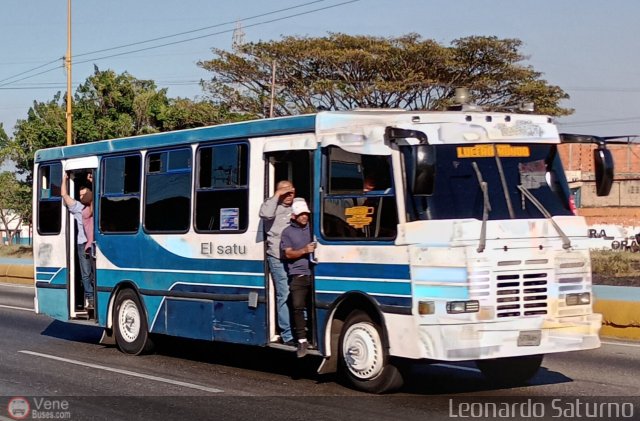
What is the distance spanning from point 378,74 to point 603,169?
127 feet

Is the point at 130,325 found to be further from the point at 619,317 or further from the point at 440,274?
the point at 619,317

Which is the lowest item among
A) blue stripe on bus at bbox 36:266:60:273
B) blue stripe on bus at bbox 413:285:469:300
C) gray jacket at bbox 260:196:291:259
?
blue stripe on bus at bbox 413:285:469:300

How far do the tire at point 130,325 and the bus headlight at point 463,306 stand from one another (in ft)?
17.8

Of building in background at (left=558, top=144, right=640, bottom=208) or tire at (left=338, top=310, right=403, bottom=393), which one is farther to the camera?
building in background at (left=558, top=144, right=640, bottom=208)

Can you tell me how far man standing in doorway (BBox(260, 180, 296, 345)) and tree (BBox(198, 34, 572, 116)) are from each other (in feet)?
119

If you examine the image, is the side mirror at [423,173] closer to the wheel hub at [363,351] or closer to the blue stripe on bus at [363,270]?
the blue stripe on bus at [363,270]

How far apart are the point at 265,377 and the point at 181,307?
1832 millimetres

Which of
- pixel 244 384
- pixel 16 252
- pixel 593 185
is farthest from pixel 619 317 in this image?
pixel 593 185

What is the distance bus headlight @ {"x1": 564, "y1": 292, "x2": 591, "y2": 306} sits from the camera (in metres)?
10.1

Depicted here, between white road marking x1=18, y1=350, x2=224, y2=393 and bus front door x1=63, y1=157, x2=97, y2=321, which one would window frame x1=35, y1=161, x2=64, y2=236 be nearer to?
bus front door x1=63, y1=157, x2=97, y2=321

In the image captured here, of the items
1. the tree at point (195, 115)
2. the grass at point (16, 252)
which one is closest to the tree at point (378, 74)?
the tree at point (195, 115)

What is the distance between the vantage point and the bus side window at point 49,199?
1555 cm

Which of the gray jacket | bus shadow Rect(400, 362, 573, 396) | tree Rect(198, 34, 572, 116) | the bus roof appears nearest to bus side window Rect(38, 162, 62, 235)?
the bus roof

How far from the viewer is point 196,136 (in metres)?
12.9
